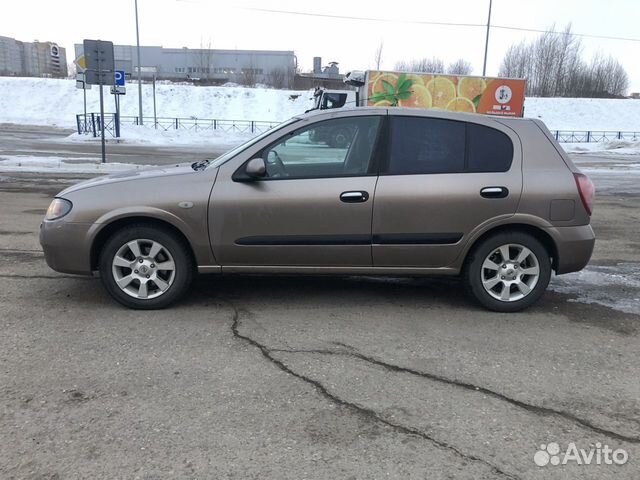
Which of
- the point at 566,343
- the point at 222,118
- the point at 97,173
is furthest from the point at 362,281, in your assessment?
the point at 222,118

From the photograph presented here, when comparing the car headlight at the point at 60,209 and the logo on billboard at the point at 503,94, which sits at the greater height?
the logo on billboard at the point at 503,94

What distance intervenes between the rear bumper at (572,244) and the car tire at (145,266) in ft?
10.2

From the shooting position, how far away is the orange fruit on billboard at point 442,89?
2338cm

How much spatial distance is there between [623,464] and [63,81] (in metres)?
58.8

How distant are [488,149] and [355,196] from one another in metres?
1.22

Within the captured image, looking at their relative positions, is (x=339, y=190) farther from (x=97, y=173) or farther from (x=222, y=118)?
(x=222, y=118)

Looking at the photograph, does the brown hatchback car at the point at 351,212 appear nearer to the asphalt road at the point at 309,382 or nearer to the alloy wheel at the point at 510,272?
the alloy wheel at the point at 510,272

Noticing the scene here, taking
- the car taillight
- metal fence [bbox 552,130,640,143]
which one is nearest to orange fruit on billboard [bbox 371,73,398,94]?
the car taillight

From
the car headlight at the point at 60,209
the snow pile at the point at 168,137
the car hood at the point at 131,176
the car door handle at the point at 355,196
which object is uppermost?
the car hood at the point at 131,176

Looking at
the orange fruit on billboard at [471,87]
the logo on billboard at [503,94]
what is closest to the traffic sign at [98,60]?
the orange fruit on billboard at [471,87]

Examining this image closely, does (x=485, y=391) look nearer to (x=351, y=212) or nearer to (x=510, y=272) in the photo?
(x=510, y=272)

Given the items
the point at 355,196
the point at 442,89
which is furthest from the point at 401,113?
the point at 442,89

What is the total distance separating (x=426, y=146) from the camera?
15.5 feet

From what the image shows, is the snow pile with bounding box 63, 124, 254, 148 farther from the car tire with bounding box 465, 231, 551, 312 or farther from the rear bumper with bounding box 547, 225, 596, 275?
the rear bumper with bounding box 547, 225, 596, 275
